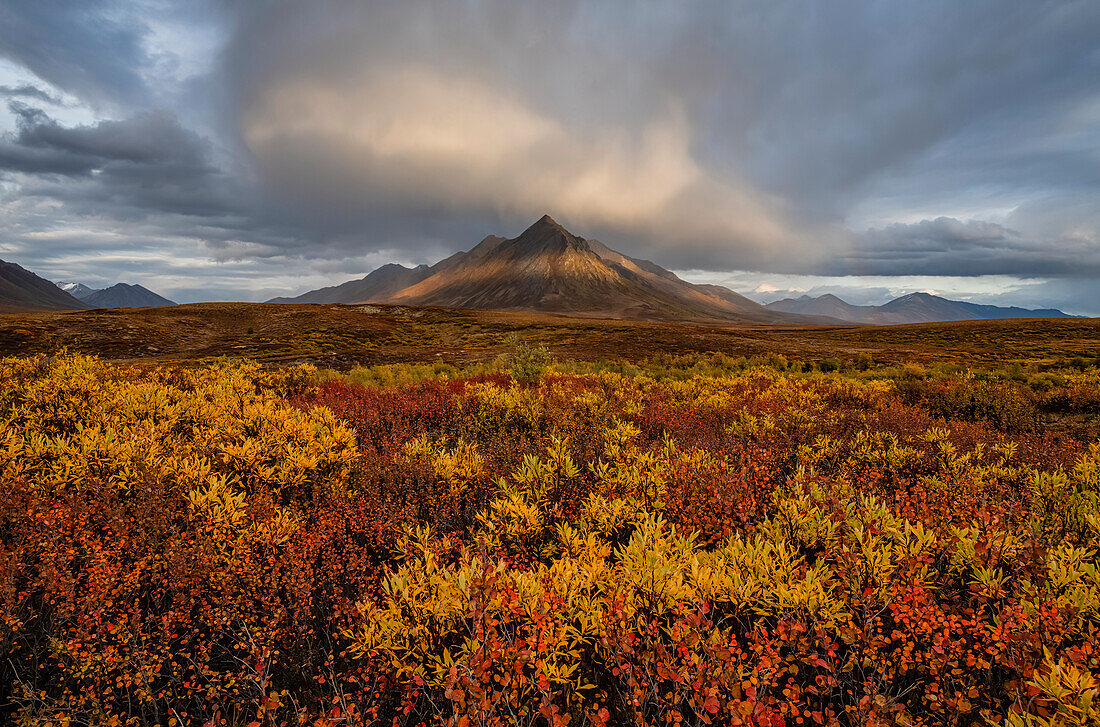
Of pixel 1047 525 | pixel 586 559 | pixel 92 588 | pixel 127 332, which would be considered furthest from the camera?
pixel 127 332

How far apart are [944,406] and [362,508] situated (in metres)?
14.2

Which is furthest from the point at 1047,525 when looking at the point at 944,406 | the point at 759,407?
the point at 944,406

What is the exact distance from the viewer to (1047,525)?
12.8ft

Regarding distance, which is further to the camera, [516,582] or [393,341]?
[393,341]

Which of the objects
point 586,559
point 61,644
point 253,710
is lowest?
point 253,710

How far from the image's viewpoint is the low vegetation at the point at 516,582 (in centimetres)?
227

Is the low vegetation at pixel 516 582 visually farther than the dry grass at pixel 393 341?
No

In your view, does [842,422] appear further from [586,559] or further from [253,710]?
[253,710]

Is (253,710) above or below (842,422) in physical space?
below

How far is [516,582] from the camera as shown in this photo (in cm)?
272

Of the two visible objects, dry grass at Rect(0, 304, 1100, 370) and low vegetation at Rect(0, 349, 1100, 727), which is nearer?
low vegetation at Rect(0, 349, 1100, 727)

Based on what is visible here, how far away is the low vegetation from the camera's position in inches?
89.4

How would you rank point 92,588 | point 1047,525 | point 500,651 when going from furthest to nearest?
point 1047,525
point 92,588
point 500,651

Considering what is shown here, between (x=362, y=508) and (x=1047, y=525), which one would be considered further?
(x=362, y=508)
